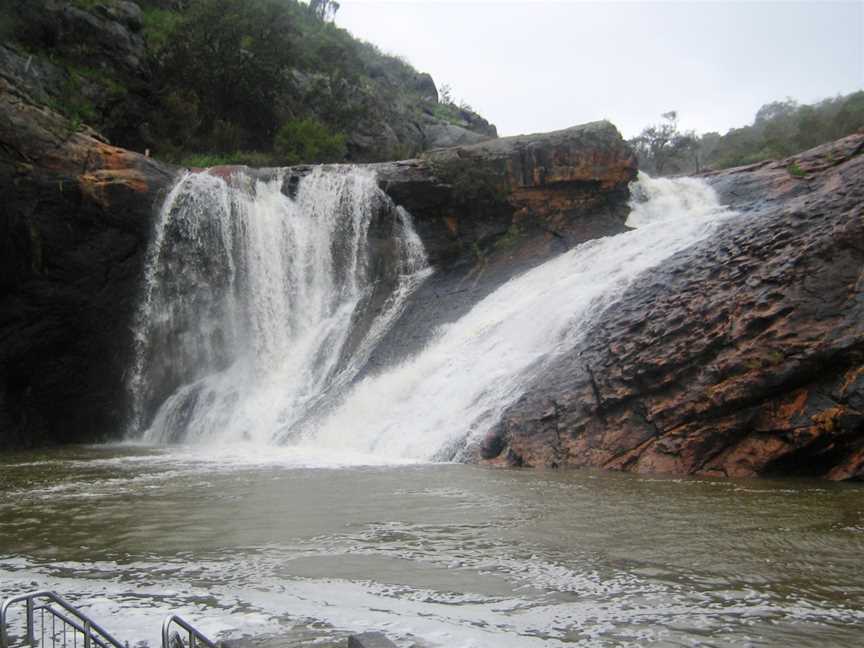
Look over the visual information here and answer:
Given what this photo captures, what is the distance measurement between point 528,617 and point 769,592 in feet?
5.84

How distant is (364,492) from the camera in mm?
9961

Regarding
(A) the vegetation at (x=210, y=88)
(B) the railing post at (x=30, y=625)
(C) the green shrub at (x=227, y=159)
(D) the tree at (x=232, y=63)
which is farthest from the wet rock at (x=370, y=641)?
(D) the tree at (x=232, y=63)

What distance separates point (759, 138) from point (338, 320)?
39.0 m

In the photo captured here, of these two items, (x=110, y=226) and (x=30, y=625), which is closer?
(x=30, y=625)

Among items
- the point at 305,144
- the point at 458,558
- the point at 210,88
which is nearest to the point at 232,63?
the point at 210,88

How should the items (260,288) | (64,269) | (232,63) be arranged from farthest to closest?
(232,63)
(260,288)
(64,269)

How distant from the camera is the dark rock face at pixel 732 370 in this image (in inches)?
461

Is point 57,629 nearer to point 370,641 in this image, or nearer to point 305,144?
point 370,641

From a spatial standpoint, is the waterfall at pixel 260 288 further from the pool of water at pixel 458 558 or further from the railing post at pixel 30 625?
the railing post at pixel 30 625

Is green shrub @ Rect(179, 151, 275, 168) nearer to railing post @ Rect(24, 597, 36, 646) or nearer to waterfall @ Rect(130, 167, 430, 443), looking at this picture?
waterfall @ Rect(130, 167, 430, 443)

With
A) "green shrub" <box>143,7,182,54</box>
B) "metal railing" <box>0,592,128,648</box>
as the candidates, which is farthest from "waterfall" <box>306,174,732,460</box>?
"green shrub" <box>143,7,182,54</box>

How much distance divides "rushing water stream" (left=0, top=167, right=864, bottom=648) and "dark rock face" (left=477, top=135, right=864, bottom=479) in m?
0.99

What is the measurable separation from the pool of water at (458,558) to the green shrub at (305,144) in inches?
889

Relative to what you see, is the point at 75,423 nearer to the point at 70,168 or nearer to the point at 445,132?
the point at 70,168
